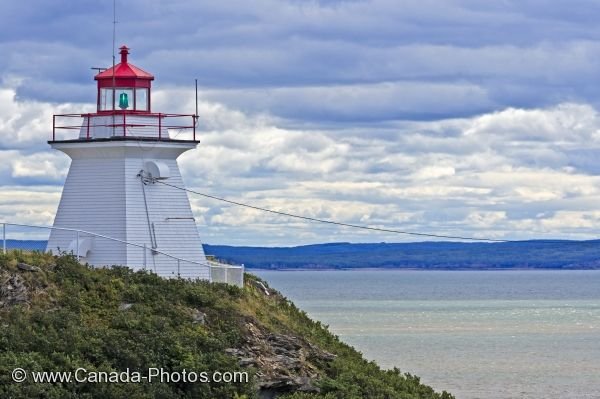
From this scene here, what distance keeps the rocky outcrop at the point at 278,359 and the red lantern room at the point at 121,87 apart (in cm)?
546

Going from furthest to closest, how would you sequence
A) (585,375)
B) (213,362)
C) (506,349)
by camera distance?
(506,349)
(585,375)
(213,362)

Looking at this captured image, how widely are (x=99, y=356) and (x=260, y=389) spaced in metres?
3.03

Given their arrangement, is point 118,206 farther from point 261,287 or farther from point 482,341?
point 482,341

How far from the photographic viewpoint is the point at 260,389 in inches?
890

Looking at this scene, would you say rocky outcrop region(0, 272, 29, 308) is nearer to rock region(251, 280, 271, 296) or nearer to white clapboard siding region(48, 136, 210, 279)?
white clapboard siding region(48, 136, 210, 279)

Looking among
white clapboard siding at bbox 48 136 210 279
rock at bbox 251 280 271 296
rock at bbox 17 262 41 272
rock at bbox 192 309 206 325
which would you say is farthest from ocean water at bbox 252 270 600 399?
rock at bbox 17 262 41 272

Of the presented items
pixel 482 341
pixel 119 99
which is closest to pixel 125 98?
pixel 119 99

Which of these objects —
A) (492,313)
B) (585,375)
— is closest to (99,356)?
(585,375)

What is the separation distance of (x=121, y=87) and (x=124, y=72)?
12.2 inches

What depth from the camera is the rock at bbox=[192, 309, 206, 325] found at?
77.5 feet

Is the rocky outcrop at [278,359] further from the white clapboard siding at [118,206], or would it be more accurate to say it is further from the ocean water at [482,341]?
the ocean water at [482,341]

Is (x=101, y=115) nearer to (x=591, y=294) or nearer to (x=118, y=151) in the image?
(x=118, y=151)

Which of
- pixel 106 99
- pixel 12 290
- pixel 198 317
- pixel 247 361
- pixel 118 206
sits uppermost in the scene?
pixel 106 99

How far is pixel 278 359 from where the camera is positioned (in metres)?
23.6
